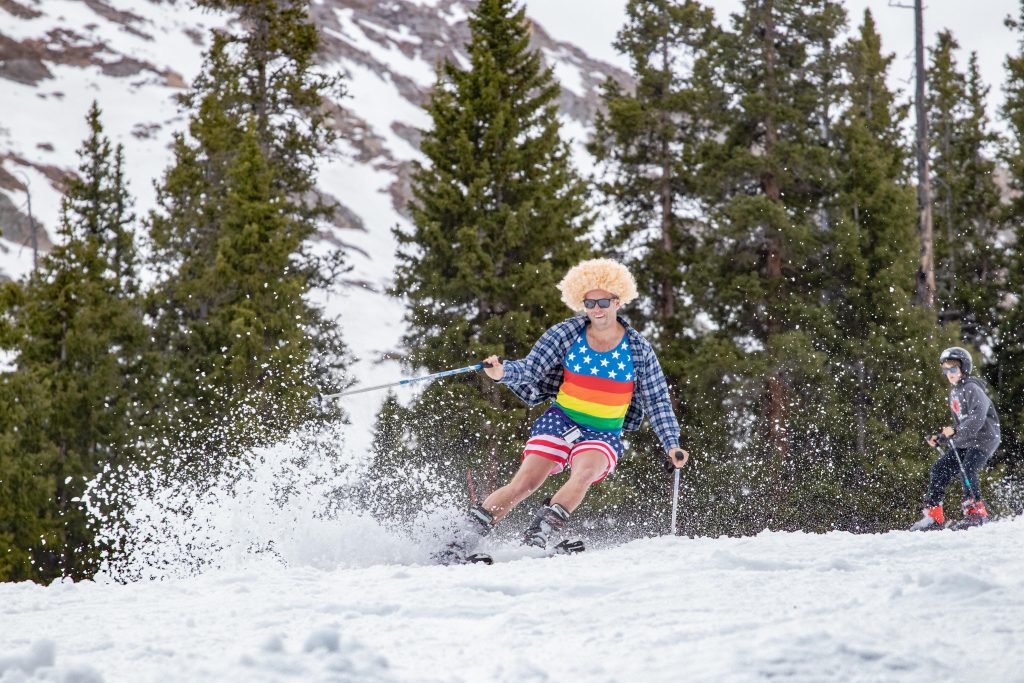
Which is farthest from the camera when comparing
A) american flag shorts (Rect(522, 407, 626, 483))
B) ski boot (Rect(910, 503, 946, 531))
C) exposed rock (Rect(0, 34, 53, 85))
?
exposed rock (Rect(0, 34, 53, 85))

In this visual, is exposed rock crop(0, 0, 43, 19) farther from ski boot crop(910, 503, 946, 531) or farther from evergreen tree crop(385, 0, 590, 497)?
ski boot crop(910, 503, 946, 531)

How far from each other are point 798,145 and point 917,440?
6455 mm

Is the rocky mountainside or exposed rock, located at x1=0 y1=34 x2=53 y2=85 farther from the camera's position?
exposed rock, located at x1=0 y1=34 x2=53 y2=85

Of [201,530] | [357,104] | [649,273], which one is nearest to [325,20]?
[357,104]

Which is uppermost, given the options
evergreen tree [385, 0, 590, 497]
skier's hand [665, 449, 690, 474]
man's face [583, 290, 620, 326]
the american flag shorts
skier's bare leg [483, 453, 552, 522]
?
evergreen tree [385, 0, 590, 497]

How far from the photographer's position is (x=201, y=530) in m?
8.05

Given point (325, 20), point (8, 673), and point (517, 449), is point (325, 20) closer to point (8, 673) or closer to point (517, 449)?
point (517, 449)

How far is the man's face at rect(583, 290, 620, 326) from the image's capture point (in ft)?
21.1

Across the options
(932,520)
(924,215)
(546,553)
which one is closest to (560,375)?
(546,553)

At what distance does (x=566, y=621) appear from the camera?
3.51m

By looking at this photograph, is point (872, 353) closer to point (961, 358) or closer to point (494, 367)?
point (961, 358)

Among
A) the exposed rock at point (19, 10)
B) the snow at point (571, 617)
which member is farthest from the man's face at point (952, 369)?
the exposed rock at point (19, 10)

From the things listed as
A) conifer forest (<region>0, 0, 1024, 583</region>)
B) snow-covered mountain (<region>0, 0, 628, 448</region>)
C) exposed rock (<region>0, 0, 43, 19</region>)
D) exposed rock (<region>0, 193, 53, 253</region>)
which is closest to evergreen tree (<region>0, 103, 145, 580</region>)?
conifer forest (<region>0, 0, 1024, 583</region>)

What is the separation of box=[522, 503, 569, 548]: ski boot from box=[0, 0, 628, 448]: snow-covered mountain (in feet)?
116
